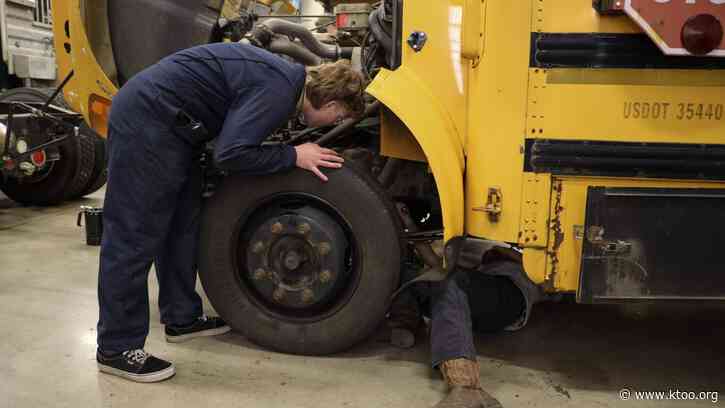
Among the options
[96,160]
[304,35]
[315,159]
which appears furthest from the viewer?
[96,160]

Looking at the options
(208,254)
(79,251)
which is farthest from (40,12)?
(208,254)

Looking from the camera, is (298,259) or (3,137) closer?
(298,259)

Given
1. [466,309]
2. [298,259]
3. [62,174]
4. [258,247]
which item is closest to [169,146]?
[258,247]

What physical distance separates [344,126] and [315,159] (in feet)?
1.18

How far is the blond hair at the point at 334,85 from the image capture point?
2.49 m

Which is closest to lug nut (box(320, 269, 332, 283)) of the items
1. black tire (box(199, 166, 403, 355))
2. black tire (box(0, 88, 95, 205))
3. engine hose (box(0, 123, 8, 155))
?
black tire (box(199, 166, 403, 355))

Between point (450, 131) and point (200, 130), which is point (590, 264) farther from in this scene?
point (200, 130)

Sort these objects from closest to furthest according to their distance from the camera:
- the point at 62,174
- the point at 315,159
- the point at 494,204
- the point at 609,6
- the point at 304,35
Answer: the point at 609,6 < the point at 494,204 < the point at 315,159 < the point at 304,35 < the point at 62,174

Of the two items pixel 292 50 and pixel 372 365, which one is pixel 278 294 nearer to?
pixel 372 365

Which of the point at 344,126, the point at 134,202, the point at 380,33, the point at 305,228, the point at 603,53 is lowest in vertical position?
the point at 305,228

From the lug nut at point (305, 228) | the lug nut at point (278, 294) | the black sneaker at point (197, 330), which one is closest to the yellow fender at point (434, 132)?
the lug nut at point (305, 228)

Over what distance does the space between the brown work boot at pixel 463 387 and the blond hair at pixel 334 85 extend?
113 cm

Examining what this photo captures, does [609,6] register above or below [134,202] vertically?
above

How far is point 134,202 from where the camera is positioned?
2.31m
